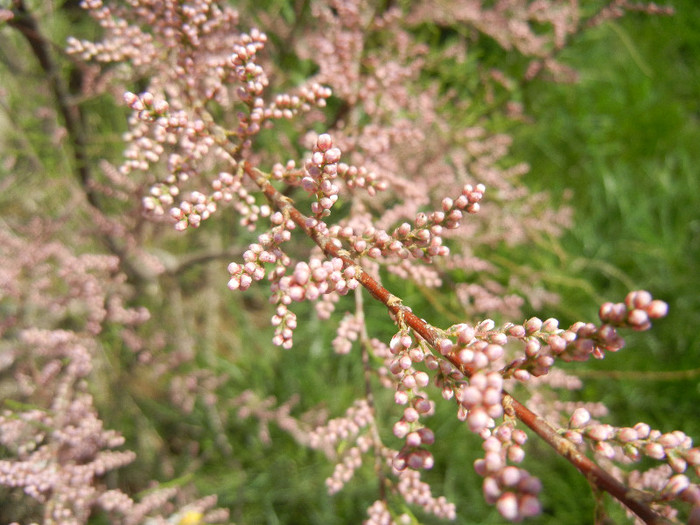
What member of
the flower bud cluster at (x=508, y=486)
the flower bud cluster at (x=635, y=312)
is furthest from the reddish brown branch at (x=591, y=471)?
the flower bud cluster at (x=635, y=312)

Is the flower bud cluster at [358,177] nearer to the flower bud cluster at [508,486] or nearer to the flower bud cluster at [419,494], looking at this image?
the flower bud cluster at [508,486]

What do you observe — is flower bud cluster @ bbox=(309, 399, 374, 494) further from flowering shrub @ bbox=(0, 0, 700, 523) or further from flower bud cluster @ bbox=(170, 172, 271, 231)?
flower bud cluster @ bbox=(170, 172, 271, 231)

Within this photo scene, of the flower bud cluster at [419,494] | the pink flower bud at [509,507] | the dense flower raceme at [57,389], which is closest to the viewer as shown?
the pink flower bud at [509,507]

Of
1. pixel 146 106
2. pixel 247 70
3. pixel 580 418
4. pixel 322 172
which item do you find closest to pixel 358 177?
pixel 322 172

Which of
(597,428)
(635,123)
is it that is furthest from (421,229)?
(635,123)

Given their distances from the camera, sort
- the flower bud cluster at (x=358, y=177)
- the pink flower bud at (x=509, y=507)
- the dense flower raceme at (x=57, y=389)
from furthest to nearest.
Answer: the dense flower raceme at (x=57, y=389)
the flower bud cluster at (x=358, y=177)
the pink flower bud at (x=509, y=507)

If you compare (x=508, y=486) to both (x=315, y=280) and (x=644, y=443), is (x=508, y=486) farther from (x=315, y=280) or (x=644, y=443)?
(x=315, y=280)

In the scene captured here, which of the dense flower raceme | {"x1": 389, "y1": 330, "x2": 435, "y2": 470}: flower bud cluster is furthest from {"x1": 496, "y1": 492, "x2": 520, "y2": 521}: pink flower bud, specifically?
the dense flower raceme
